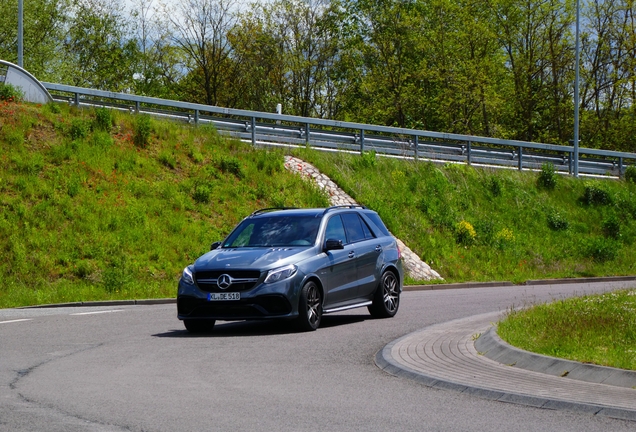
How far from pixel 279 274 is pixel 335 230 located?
2.10 meters

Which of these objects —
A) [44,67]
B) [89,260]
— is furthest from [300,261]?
[44,67]

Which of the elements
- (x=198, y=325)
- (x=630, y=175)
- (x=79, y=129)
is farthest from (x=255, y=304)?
(x=630, y=175)

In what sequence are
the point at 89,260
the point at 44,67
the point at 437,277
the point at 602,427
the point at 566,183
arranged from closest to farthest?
the point at 602,427
the point at 89,260
the point at 437,277
the point at 566,183
the point at 44,67

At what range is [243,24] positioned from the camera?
65.4m

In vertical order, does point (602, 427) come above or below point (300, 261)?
below

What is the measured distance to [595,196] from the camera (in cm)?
3941

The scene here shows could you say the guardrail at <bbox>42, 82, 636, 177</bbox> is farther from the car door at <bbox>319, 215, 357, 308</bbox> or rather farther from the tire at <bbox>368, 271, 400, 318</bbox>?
the car door at <bbox>319, 215, 357, 308</bbox>

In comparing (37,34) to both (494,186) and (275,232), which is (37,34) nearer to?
(494,186)

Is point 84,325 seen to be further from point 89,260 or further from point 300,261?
point 89,260

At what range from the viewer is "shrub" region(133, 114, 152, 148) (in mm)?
28906

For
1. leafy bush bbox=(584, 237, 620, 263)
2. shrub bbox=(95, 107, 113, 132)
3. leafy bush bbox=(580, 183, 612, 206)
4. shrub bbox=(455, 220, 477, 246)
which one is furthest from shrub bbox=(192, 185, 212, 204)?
leafy bush bbox=(580, 183, 612, 206)

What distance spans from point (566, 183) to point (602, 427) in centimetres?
3414

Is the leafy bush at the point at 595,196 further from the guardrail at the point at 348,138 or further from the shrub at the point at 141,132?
the shrub at the point at 141,132

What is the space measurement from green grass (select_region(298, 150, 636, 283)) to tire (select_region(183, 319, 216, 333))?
14855 mm
